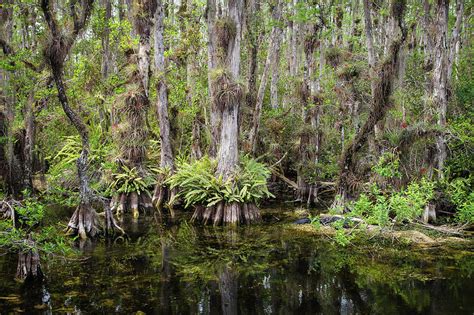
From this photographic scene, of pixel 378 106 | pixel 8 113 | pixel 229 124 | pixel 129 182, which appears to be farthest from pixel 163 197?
pixel 378 106

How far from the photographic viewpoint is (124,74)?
16578 mm

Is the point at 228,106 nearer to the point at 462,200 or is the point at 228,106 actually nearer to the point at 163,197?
the point at 163,197

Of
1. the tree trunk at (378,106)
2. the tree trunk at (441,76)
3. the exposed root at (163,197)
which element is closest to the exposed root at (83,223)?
the exposed root at (163,197)

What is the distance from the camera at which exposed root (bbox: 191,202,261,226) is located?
12823 millimetres

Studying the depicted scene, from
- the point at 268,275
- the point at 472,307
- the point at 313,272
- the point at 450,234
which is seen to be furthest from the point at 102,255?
the point at 450,234

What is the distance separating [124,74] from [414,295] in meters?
13.4

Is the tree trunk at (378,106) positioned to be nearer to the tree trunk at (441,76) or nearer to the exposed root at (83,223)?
the tree trunk at (441,76)

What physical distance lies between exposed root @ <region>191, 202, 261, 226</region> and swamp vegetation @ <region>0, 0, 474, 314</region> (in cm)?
5

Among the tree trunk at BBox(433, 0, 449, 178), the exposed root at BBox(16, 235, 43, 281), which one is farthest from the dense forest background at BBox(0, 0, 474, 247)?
the exposed root at BBox(16, 235, 43, 281)

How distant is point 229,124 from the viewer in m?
13.6

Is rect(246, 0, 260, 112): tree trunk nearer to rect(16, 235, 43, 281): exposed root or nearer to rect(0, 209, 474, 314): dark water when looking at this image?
rect(0, 209, 474, 314): dark water

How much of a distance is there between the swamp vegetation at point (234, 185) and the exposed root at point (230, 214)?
2.1 inches

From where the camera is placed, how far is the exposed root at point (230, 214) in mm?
12823

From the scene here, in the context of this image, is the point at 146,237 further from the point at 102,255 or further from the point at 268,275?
the point at 268,275
